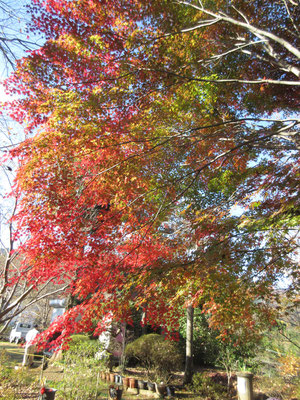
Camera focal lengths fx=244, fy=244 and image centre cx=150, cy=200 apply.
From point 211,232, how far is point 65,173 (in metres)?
3.21

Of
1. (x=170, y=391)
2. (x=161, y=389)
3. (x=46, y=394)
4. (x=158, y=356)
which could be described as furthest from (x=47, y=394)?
(x=158, y=356)

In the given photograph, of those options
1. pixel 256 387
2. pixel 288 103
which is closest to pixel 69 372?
pixel 256 387

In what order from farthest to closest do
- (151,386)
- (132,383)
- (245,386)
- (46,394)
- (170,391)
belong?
(132,383)
(151,386)
(170,391)
(245,386)
(46,394)

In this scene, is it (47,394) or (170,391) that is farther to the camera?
(170,391)

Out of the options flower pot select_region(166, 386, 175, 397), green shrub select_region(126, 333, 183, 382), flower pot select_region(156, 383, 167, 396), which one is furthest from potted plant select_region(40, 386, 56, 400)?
green shrub select_region(126, 333, 183, 382)

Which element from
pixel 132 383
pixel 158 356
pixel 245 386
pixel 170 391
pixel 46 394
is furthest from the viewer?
pixel 158 356

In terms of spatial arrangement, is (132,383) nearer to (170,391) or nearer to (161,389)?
(161,389)

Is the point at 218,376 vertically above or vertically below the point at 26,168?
below

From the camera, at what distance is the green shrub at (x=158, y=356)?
883 centimetres

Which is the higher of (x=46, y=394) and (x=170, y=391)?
(x=46, y=394)

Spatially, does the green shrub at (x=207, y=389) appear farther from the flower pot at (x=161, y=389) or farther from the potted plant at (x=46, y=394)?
the potted plant at (x=46, y=394)

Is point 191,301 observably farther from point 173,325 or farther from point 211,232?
point 211,232

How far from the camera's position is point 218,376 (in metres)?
9.37

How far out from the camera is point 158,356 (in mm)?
8938
